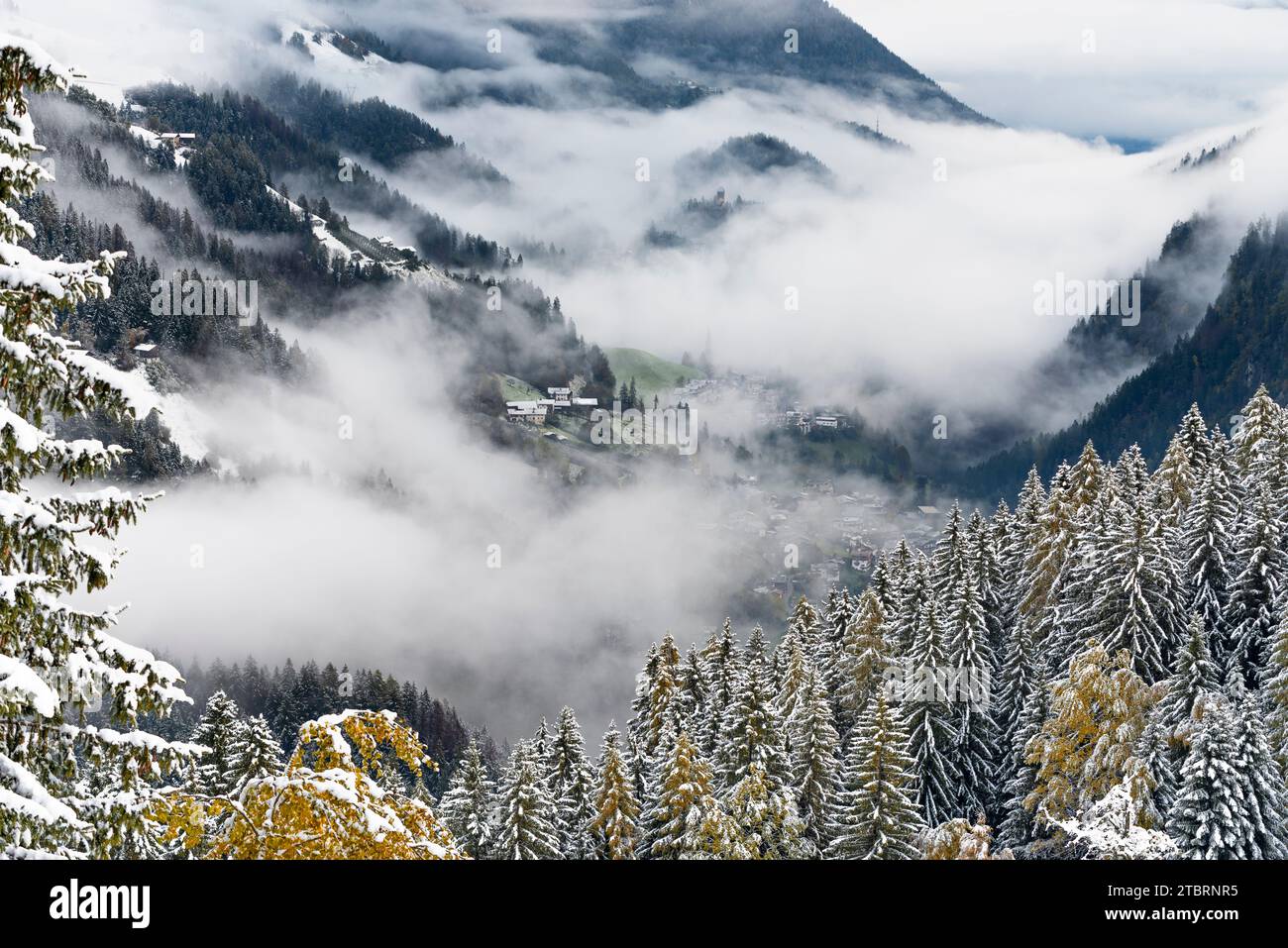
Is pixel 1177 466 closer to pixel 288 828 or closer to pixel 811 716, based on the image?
pixel 811 716

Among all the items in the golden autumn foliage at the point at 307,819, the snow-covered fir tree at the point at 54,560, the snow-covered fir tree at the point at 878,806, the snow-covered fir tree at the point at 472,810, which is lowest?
the snow-covered fir tree at the point at 472,810

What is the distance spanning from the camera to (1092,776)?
43.5 meters

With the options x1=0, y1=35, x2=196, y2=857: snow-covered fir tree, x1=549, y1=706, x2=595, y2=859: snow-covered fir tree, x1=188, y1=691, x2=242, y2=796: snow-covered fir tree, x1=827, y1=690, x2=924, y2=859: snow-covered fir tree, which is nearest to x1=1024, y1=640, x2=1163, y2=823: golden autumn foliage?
x1=827, y1=690, x2=924, y2=859: snow-covered fir tree

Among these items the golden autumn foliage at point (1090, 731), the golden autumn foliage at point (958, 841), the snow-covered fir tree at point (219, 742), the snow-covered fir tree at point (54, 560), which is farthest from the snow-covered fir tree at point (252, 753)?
the snow-covered fir tree at point (54, 560)

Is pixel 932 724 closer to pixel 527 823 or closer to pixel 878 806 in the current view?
pixel 878 806

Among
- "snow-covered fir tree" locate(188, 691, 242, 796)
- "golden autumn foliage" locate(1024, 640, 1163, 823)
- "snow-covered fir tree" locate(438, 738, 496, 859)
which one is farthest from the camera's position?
"snow-covered fir tree" locate(438, 738, 496, 859)

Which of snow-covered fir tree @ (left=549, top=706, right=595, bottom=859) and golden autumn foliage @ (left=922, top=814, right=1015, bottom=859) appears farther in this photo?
snow-covered fir tree @ (left=549, top=706, right=595, bottom=859)

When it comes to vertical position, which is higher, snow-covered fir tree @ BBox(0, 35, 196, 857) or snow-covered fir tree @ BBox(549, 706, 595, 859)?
snow-covered fir tree @ BBox(0, 35, 196, 857)

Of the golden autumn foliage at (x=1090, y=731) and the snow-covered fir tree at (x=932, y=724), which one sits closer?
the golden autumn foliage at (x=1090, y=731)

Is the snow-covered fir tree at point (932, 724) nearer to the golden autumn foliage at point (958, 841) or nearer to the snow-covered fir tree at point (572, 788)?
the golden autumn foliage at point (958, 841)

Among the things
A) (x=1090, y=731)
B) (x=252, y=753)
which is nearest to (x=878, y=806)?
(x=1090, y=731)

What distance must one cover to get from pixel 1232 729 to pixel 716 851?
62.2 ft

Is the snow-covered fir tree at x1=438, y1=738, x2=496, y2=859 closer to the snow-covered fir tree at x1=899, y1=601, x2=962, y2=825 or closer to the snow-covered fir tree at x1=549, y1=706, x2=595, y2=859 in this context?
the snow-covered fir tree at x1=549, y1=706, x2=595, y2=859
